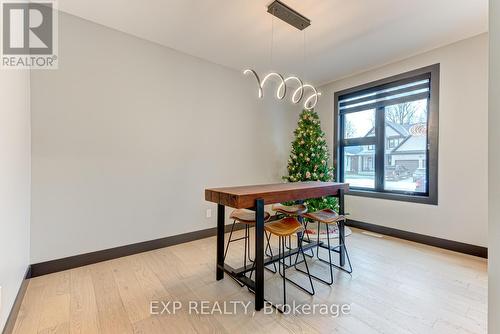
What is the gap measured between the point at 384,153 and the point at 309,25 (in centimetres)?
243

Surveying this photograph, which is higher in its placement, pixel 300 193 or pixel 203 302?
pixel 300 193

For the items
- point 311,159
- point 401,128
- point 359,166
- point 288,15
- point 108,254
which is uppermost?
point 288,15

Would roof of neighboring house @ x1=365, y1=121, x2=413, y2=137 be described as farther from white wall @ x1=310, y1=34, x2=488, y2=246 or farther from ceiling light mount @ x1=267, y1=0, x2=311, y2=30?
ceiling light mount @ x1=267, y1=0, x2=311, y2=30

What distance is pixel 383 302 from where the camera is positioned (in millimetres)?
1894

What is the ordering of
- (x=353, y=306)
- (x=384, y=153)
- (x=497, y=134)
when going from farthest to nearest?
(x=384, y=153)
(x=353, y=306)
(x=497, y=134)

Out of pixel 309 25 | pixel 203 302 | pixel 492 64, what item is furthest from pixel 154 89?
pixel 492 64

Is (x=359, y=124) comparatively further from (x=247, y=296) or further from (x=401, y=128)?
→ (x=247, y=296)

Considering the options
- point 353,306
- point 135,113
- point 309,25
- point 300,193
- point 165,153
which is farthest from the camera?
point 165,153

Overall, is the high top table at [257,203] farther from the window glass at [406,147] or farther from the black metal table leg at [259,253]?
the window glass at [406,147]

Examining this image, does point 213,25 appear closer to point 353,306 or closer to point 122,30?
point 122,30

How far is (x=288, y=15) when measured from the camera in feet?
7.77

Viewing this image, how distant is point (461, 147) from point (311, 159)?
2.02 m

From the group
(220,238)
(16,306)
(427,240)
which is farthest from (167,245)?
(427,240)

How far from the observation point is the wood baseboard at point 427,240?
9.18ft
